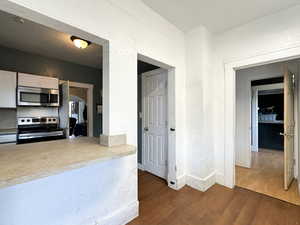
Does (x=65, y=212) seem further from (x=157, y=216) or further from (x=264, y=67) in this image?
(x=264, y=67)

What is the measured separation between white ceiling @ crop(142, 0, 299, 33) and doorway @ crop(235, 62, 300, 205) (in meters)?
0.96

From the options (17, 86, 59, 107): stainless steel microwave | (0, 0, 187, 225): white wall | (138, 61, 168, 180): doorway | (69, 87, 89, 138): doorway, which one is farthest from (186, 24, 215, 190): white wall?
(69, 87, 89, 138): doorway

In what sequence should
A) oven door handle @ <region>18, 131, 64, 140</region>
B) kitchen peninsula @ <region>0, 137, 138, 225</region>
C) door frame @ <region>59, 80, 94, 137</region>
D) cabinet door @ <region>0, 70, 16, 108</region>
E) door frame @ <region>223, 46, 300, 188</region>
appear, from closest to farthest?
kitchen peninsula @ <region>0, 137, 138, 225</region> < door frame @ <region>223, 46, 300, 188</region> < cabinet door @ <region>0, 70, 16, 108</region> < oven door handle @ <region>18, 131, 64, 140</region> < door frame @ <region>59, 80, 94, 137</region>

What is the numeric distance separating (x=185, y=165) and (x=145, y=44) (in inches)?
81.5

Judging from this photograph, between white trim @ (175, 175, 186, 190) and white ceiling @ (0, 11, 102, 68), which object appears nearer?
white ceiling @ (0, 11, 102, 68)

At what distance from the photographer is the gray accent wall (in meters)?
2.90

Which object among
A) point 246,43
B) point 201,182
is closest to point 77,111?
point 201,182

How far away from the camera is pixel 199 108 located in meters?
2.45

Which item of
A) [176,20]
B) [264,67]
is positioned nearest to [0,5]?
[176,20]

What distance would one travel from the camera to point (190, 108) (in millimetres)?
2578

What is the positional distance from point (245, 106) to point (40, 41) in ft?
14.9

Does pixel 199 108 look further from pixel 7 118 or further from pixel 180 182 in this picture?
pixel 7 118

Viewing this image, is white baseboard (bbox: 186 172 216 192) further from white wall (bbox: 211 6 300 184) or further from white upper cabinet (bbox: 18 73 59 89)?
white upper cabinet (bbox: 18 73 59 89)

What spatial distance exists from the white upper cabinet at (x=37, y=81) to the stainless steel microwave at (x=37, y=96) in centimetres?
8
